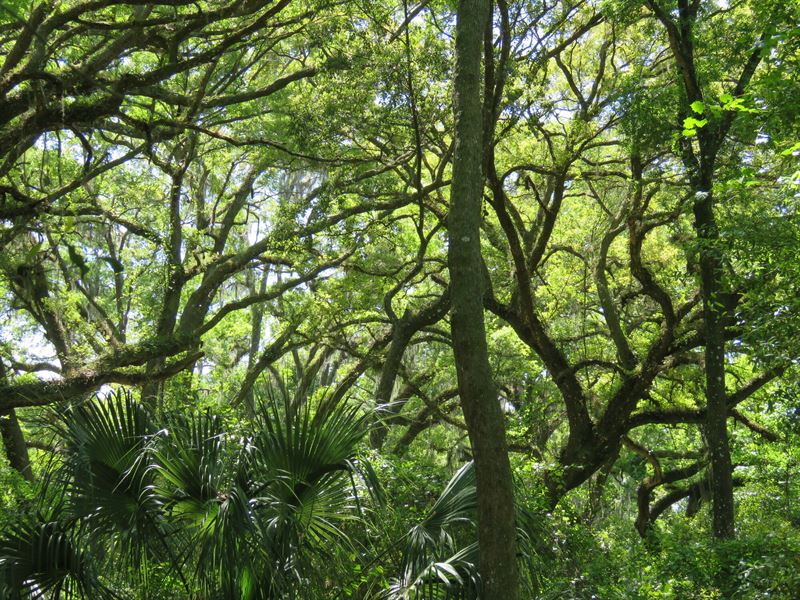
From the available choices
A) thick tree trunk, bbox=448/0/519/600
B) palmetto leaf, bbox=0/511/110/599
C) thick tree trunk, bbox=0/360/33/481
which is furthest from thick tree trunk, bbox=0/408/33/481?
thick tree trunk, bbox=448/0/519/600

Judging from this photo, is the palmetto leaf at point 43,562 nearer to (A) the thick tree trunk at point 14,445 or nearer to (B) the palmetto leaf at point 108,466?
(B) the palmetto leaf at point 108,466

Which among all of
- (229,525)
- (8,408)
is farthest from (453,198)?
(8,408)

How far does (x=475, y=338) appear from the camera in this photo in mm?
5656

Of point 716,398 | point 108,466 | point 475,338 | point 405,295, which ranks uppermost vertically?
point 405,295

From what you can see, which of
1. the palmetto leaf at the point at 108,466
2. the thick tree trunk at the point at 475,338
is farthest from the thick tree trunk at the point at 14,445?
the thick tree trunk at the point at 475,338

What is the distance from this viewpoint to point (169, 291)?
15383 mm

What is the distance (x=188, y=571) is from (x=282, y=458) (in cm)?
104

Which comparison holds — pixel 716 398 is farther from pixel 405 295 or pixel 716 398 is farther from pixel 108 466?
pixel 405 295

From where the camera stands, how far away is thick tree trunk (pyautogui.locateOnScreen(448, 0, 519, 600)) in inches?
210

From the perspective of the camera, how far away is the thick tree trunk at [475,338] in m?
5.33

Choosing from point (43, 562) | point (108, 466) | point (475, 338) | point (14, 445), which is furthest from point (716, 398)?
point (14, 445)

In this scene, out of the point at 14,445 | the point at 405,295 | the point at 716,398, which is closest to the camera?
the point at 716,398

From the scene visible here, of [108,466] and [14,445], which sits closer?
[108,466]

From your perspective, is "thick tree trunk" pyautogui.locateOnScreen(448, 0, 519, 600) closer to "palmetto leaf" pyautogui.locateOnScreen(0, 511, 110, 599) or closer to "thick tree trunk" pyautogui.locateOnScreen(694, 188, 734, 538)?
"palmetto leaf" pyautogui.locateOnScreen(0, 511, 110, 599)
